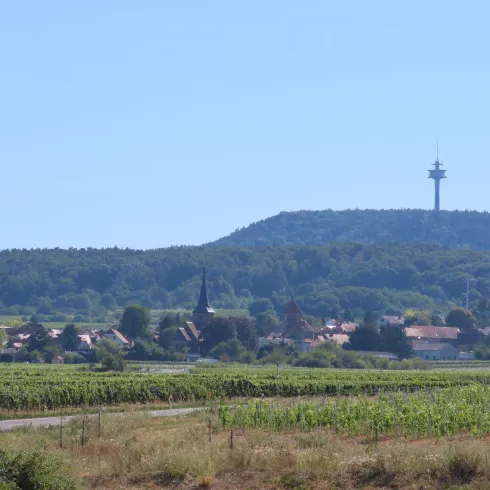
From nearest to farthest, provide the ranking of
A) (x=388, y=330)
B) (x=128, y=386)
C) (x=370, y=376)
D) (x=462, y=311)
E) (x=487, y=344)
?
(x=128, y=386), (x=370, y=376), (x=388, y=330), (x=487, y=344), (x=462, y=311)

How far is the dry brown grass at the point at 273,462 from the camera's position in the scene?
2783 cm

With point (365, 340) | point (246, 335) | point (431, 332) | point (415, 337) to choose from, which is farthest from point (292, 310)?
point (365, 340)

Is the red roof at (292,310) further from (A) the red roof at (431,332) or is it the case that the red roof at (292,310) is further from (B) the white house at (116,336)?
(B) the white house at (116,336)

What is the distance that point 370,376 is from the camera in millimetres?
72625

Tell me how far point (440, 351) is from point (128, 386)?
3492 inches

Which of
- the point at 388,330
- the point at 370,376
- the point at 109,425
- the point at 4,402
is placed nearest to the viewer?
the point at 109,425

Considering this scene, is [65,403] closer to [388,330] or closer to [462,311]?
[388,330]

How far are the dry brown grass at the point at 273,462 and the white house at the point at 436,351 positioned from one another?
4112 inches

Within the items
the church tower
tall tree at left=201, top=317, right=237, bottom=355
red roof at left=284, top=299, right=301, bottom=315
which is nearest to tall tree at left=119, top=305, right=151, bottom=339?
the church tower

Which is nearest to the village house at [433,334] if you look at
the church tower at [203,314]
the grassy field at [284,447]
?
the church tower at [203,314]

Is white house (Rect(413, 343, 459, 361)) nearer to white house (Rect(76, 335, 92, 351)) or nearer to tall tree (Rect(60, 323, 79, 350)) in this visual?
white house (Rect(76, 335, 92, 351))

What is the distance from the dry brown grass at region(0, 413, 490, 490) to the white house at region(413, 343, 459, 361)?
10444 centimetres

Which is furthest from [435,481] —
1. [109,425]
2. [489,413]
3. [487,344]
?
[487,344]

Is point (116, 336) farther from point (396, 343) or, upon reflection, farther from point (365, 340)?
point (396, 343)
